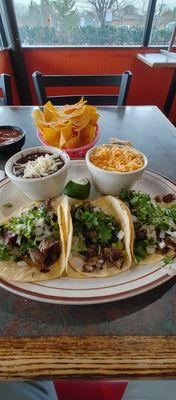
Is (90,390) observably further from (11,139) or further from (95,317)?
(11,139)

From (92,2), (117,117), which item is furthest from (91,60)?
(117,117)

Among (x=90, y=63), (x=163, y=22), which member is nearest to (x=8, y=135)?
(x=90, y=63)

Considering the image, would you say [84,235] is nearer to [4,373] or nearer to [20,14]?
[4,373]

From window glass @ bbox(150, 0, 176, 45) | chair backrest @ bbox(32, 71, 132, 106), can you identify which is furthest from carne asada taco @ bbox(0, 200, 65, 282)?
window glass @ bbox(150, 0, 176, 45)

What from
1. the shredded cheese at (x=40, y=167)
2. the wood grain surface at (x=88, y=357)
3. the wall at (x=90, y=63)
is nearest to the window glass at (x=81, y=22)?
the wall at (x=90, y=63)

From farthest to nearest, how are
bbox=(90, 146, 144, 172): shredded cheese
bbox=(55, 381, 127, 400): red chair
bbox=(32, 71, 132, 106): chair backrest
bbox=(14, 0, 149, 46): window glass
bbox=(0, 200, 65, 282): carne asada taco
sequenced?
bbox=(14, 0, 149, 46): window glass
bbox=(32, 71, 132, 106): chair backrest
bbox=(55, 381, 127, 400): red chair
bbox=(90, 146, 144, 172): shredded cheese
bbox=(0, 200, 65, 282): carne asada taco

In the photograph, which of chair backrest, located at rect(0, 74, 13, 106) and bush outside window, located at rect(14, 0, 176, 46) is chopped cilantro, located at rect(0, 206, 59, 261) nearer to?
chair backrest, located at rect(0, 74, 13, 106)
